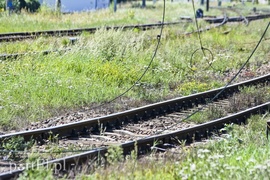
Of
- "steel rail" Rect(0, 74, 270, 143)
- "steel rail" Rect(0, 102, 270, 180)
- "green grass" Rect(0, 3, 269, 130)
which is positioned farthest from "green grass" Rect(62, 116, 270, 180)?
"green grass" Rect(0, 3, 269, 130)

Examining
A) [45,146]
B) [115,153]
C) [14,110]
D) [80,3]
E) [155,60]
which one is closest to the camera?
[115,153]

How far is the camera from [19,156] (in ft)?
28.1

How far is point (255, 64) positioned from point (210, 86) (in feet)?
15.1

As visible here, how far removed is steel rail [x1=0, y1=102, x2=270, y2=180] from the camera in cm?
793

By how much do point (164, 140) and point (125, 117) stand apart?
1.65m

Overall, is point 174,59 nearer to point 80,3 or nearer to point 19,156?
point 19,156

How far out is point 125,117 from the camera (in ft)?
37.1

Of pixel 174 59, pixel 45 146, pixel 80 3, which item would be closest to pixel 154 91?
pixel 174 59

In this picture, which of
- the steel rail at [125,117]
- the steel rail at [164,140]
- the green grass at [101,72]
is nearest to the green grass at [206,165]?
the steel rail at [164,140]

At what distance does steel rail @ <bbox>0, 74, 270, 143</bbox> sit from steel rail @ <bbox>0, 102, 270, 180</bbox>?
133 cm

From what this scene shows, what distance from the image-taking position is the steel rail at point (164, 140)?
26.0 feet

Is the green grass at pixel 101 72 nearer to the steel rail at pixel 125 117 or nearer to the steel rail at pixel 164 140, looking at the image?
the steel rail at pixel 125 117

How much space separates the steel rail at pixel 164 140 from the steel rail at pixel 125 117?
52.3 inches

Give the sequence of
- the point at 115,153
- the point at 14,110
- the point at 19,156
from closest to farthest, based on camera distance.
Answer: the point at 115,153 < the point at 19,156 < the point at 14,110
